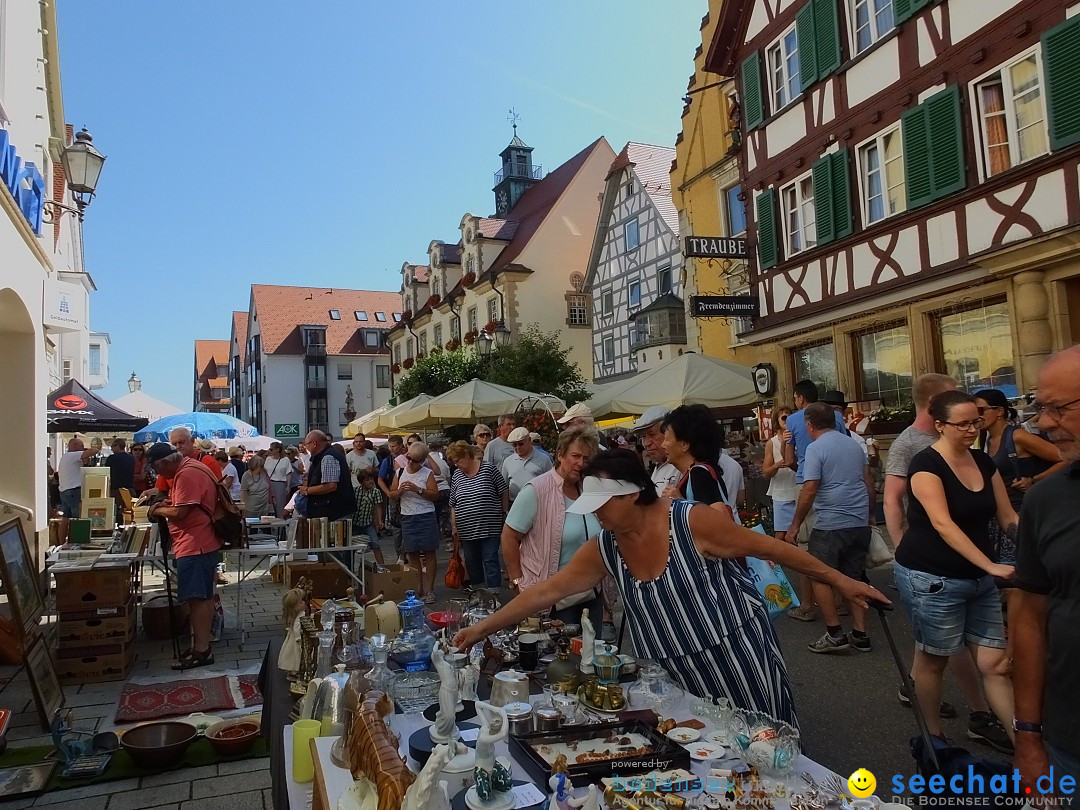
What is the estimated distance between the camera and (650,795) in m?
1.90

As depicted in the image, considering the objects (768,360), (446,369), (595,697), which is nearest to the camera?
(595,697)

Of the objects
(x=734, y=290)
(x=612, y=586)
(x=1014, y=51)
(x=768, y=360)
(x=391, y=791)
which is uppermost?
(x=1014, y=51)

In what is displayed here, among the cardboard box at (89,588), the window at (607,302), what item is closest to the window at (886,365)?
the cardboard box at (89,588)

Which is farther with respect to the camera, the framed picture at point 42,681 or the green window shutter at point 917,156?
the green window shutter at point 917,156

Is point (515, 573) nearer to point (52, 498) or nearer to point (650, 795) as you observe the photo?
point (650, 795)

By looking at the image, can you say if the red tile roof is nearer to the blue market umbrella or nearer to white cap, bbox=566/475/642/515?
the blue market umbrella

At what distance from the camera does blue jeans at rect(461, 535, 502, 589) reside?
7543 millimetres

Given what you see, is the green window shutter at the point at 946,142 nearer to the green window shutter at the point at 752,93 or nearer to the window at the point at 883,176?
the window at the point at 883,176

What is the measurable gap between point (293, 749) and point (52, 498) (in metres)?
17.5

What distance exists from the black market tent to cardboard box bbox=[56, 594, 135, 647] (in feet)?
30.1

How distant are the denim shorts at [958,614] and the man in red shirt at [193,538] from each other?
17.2 feet

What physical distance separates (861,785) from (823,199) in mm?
13132

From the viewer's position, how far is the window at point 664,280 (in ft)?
76.9

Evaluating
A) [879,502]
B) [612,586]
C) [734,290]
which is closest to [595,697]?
[612,586]
